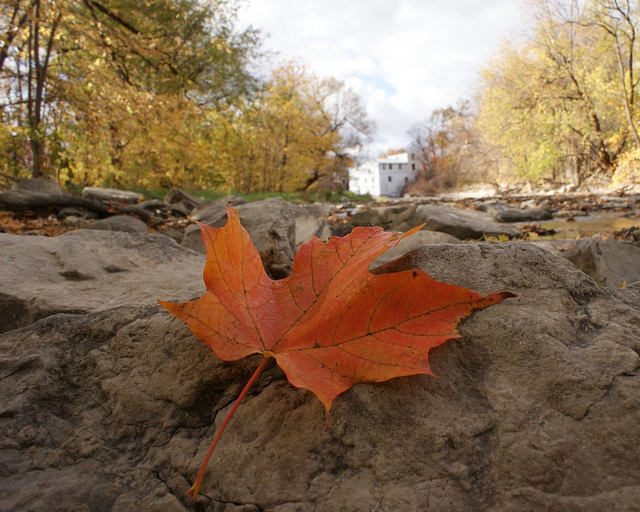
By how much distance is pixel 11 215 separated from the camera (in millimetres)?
5773

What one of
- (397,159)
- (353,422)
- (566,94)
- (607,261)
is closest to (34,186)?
(607,261)

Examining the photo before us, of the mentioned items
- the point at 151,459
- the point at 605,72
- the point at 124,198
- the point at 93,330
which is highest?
the point at 605,72

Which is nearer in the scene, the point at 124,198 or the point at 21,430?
the point at 21,430

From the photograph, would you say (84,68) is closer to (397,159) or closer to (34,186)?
(34,186)

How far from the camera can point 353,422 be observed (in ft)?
2.37

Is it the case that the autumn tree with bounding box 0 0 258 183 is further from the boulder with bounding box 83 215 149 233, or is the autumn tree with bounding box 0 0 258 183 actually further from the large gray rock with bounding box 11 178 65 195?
the boulder with bounding box 83 215 149 233

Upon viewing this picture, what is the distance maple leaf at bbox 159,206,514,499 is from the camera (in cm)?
70

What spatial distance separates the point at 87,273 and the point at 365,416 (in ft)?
4.50

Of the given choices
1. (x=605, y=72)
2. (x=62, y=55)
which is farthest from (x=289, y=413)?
(x=605, y=72)

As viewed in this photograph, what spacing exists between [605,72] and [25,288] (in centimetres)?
2179

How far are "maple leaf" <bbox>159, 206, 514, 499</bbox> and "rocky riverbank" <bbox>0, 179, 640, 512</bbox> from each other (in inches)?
3.5

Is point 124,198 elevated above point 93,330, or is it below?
above

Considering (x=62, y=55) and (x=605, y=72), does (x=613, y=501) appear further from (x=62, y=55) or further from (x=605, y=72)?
(x=605, y=72)

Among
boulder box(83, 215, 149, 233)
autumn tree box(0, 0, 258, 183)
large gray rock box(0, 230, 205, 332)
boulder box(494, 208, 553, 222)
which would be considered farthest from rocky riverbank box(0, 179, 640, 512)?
boulder box(494, 208, 553, 222)
